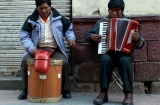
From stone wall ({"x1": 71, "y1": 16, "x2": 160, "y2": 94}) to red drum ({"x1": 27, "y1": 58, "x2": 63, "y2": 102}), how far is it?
2.54 ft

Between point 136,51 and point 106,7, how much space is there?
0.79 m

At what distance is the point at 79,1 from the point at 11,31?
1289mm

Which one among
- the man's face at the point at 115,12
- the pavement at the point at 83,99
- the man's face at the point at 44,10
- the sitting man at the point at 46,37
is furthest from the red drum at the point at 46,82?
the man's face at the point at 115,12

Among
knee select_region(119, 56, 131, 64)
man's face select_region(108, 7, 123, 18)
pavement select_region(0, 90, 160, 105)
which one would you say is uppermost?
man's face select_region(108, 7, 123, 18)

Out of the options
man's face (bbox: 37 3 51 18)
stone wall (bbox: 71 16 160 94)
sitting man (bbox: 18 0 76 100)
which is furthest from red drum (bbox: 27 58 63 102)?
stone wall (bbox: 71 16 160 94)

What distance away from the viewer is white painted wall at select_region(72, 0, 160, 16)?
593 cm

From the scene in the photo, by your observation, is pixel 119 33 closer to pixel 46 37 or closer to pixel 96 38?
pixel 96 38

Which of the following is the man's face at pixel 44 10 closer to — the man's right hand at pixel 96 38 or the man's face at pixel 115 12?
the man's right hand at pixel 96 38

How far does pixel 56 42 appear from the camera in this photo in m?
5.55

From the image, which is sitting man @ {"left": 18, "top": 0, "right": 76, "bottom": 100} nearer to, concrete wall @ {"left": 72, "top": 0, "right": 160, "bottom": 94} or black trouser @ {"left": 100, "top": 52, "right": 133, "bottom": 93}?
concrete wall @ {"left": 72, "top": 0, "right": 160, "bottom": 94}

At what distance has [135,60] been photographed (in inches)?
235

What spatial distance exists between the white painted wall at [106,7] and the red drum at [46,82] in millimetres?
1055

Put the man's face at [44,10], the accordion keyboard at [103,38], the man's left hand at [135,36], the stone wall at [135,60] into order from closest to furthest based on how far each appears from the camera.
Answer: the man's left hand at [135,36] < the accordion keyboard at [103,38] < the man's face at [44,10] < the stone wall at [135,60]

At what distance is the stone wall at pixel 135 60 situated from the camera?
19.4 feet
